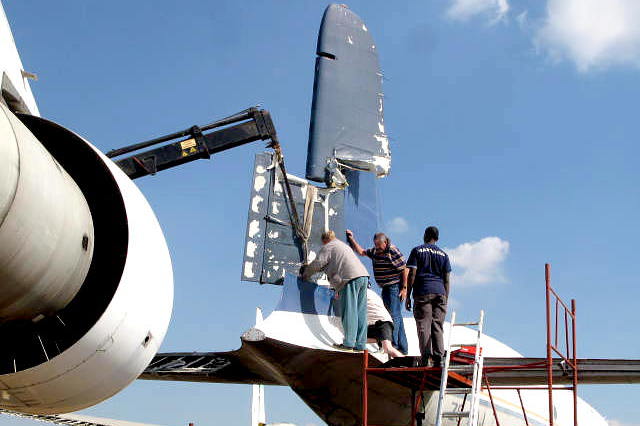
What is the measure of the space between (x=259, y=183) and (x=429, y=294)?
379 cm

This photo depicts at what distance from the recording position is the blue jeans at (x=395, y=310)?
1048 centimetres

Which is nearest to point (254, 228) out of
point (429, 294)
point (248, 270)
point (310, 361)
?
point (248, 270)

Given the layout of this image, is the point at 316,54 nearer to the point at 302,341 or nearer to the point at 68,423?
the point at 302,341

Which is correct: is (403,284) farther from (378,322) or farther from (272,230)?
(272,230)

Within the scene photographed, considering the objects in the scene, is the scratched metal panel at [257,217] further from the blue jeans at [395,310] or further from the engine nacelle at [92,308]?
the engine nacelle at [92,308]

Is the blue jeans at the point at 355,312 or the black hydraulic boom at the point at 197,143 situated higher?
the black hydraulic boom at the point at 197,143

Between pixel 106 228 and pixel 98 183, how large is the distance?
0.30 meters

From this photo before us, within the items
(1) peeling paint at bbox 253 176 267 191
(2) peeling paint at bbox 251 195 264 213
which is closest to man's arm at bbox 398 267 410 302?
(2) peeling paint at bbox 251 195 264 213

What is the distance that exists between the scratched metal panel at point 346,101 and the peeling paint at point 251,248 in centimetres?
235

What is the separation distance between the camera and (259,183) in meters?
11.5

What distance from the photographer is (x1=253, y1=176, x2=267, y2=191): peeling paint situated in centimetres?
1145

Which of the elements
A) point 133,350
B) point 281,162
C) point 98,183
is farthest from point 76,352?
point 281,162

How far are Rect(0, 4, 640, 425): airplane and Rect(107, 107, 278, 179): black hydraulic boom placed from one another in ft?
0.20

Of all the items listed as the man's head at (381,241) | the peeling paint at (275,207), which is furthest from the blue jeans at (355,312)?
the peeling paint at (275,207)
